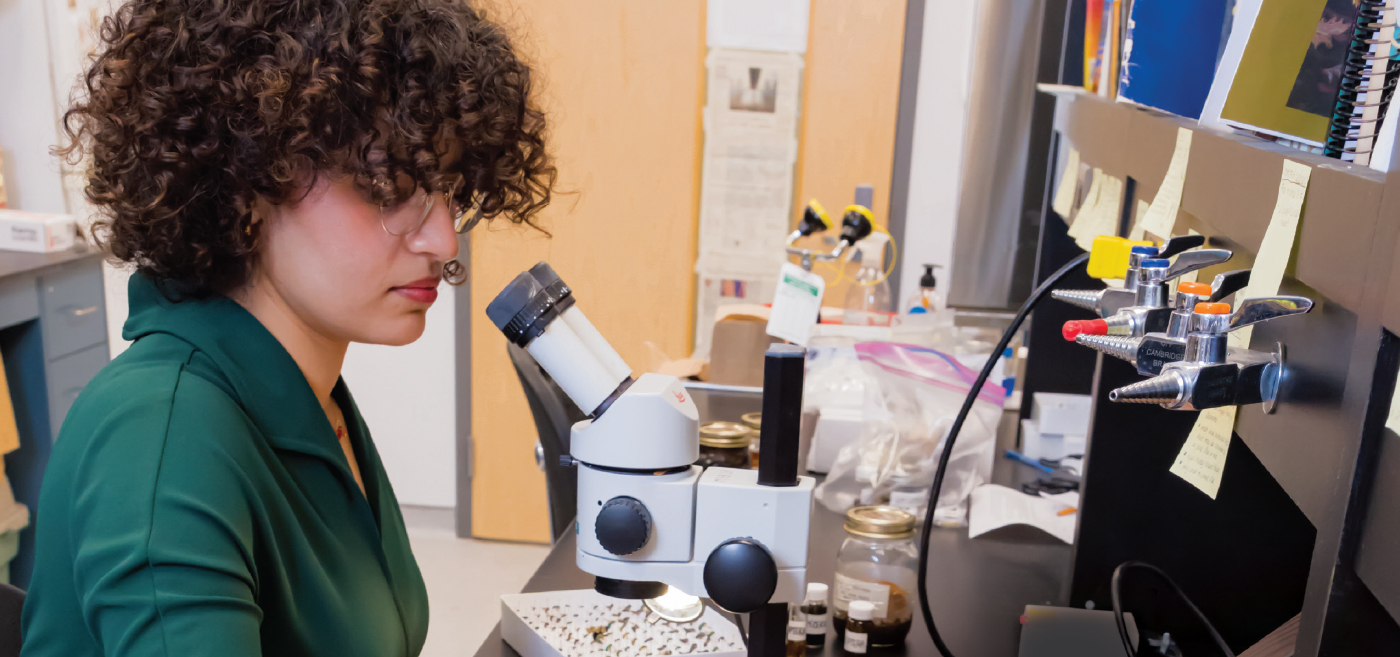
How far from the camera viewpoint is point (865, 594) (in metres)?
1.16

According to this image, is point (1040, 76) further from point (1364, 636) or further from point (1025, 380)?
point (1364, 636)

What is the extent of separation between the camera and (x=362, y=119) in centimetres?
91

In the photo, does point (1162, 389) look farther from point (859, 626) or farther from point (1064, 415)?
point (1064, 415)

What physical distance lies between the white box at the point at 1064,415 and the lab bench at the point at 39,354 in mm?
2629

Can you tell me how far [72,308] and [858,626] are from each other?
2754 millimetres

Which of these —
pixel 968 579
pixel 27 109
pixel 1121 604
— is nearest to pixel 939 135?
pixel 968 579

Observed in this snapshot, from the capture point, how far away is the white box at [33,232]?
2.85 metres

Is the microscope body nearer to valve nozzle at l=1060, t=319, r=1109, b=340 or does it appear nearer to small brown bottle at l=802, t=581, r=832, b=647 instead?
valve nozzle at l=1060, t=319, r=1109, b=340

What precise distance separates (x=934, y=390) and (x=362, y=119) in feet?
3.69

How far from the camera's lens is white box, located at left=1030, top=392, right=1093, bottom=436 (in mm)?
1860

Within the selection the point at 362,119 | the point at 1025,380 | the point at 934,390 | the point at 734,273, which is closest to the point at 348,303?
the point at 362,119

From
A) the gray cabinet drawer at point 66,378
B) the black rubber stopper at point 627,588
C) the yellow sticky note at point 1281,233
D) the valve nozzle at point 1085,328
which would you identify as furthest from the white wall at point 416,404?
the yellow sticky note at point 1281,233

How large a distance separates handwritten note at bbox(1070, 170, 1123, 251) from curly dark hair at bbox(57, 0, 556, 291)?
821 millimetres

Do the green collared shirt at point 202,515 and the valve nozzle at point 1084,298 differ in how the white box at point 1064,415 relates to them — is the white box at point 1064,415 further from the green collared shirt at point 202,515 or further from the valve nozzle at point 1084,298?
the green collared shirt at point 202,515
